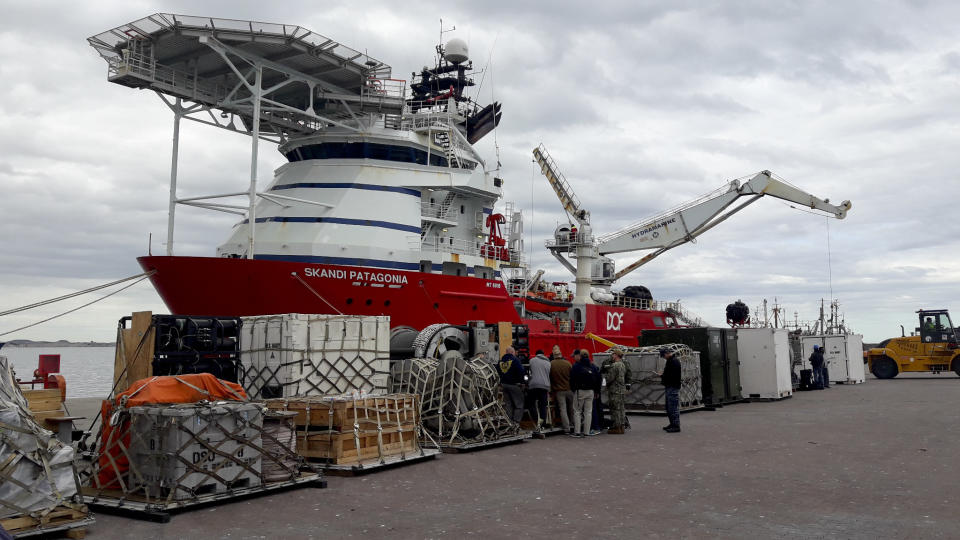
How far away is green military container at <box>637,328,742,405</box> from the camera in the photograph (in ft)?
60.1

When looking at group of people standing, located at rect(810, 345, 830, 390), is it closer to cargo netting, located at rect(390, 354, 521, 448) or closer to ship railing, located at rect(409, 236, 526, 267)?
ship railing, located at rect(409, 236, 526, 267)

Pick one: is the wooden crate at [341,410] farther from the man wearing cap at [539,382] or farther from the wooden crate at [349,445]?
the man wearing cap at [539,382]

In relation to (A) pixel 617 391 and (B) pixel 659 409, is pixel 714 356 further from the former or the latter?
(A) pixel 617 391

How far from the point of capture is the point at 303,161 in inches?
884

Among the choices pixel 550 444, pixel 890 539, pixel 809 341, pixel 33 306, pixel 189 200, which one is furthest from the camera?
pixel 809 341

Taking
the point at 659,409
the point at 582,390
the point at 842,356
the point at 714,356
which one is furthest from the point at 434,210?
the point at 842,356

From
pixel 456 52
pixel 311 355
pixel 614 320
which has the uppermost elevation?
pixel 456 52

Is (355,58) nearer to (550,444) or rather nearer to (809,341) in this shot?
Answer: (550,444)

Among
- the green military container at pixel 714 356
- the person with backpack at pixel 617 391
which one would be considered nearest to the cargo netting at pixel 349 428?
the person with backpack at pixel 617 391

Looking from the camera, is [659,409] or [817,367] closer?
[659,409]

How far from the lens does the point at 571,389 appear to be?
1279 centimetres

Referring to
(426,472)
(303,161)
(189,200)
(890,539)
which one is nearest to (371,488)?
(426,472)

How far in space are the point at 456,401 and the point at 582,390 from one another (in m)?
2.62

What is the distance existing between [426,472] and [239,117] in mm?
16796
